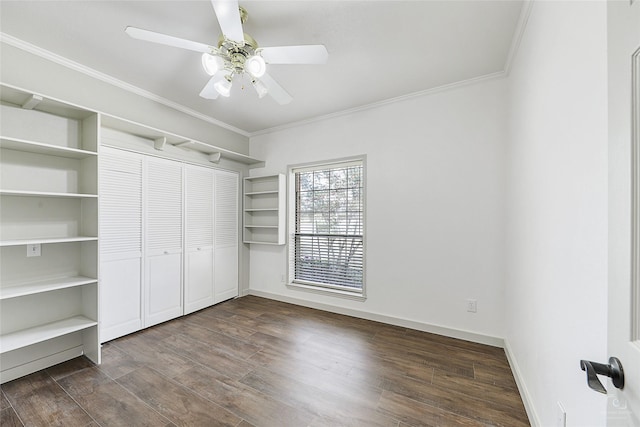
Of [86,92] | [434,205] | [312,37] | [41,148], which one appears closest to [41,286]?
[41,148]

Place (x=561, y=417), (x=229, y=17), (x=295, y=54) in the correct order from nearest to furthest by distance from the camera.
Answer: (x=561, y=417), (x=229, y=17), (x=295, y=54)

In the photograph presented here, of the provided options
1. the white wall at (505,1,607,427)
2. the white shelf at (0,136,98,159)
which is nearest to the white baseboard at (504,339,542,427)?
the white wall at (505,1,607,427)

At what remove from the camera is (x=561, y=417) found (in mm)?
1167

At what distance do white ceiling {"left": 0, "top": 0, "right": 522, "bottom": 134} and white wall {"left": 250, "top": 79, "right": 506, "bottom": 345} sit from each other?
1.25 ft

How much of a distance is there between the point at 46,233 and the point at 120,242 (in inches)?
22.8

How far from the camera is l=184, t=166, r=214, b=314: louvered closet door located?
3408 millimetres

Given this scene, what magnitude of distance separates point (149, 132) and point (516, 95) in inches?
142

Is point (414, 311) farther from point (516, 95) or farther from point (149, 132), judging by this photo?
point (149, 132)

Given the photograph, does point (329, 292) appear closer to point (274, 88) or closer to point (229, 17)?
point (274, 88)

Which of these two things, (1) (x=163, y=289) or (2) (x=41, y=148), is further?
(1) (x=163, y=289)

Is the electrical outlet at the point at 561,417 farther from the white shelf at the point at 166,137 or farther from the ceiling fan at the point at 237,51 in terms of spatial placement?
the white shelf at the point at 166,137

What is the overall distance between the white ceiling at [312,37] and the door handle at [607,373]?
2.09 metres

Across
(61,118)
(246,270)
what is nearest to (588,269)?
(61,118)

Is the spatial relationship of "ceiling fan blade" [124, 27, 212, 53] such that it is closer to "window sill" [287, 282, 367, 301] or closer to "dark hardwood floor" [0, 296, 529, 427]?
"dark hardwood floor" [0, 296, 529, 427]
